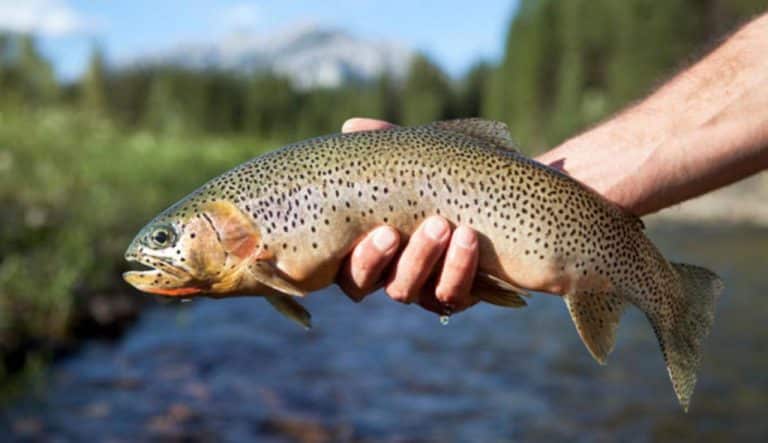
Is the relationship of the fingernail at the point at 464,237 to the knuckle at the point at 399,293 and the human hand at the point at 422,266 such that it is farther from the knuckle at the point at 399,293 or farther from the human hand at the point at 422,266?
the knuckle at the point at 399,293

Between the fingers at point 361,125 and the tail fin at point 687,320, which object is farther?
the fingers at point 361,125

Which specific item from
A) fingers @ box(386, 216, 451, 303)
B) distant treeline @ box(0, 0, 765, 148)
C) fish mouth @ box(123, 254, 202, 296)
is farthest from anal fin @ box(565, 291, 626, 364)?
distant treeline @ box(0, 0, 765, 148)

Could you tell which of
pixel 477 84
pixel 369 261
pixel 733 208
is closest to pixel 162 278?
pixel 369 261

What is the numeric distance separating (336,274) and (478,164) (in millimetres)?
788

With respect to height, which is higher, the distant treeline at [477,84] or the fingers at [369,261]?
the fingers at [369,261]

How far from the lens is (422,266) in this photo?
11.2ft

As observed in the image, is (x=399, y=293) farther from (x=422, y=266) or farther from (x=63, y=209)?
(x=63, y=209)

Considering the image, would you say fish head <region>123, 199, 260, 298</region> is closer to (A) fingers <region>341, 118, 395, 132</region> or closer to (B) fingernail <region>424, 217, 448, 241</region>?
(B) fingernail <region>424, 217, 448, 241</region>

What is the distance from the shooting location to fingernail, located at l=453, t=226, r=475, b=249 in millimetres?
3146

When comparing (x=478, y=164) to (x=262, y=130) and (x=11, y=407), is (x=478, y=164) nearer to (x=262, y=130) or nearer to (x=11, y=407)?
(x=11, y=407)

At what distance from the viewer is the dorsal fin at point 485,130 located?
→ 3301mm

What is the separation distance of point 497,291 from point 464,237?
428 millimetres

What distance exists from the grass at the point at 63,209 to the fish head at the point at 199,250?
645 cm

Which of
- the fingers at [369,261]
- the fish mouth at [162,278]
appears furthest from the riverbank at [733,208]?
the fish mouth at [162,278]
